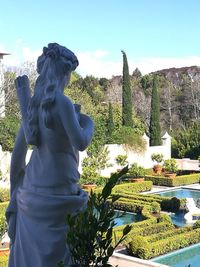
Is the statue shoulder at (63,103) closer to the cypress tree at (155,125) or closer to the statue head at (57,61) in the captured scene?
the statue head at (57,61)

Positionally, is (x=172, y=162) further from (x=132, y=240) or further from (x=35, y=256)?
(x=35, y=256)

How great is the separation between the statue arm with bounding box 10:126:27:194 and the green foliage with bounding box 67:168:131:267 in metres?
0.97

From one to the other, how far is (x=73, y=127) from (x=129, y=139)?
20.6 metres

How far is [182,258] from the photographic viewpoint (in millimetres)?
10000

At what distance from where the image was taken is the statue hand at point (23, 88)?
2.95 m

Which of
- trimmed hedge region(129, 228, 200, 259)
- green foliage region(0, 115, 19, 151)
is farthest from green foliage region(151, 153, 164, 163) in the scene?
trimmed hedge region(129, 228, 200, 259)

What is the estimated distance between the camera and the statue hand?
295 cm

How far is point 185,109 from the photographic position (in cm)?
3488

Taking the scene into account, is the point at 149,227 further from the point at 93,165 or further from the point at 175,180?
the point at 175,180

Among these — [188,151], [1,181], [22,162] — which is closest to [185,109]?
[188,151]

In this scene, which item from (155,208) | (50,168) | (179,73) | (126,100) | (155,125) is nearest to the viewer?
(50,168)

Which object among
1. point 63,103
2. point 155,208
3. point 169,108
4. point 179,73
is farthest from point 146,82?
point 63,103

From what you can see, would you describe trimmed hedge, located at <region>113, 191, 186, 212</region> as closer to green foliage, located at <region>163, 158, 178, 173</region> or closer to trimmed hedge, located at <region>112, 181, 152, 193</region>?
trimmed hedge, located at <region>112, 181, 152, 193</region>

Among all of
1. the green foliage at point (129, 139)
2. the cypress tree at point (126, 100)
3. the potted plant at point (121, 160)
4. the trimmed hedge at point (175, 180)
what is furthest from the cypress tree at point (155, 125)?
the trimmed hedge at point (175, 180)
